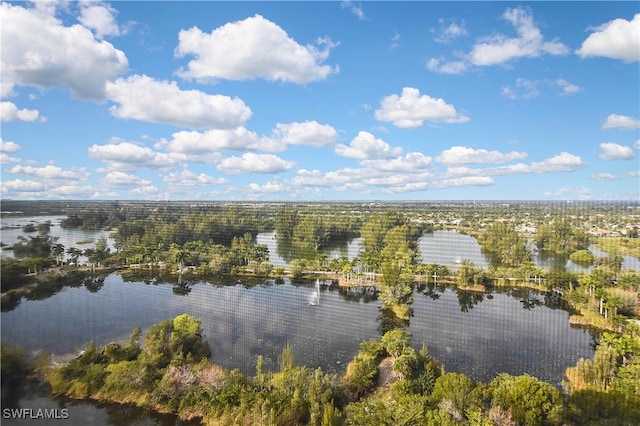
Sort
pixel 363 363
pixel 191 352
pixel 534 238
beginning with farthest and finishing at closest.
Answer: pixel 534 238 < pixel 191 352 < pixel 363 363

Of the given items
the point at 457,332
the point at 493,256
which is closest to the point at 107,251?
the point at 457,332

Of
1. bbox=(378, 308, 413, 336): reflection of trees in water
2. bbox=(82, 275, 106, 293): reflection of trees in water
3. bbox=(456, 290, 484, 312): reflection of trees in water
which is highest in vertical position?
bbox=(82, 275, 106, 293): reflection of trees in water

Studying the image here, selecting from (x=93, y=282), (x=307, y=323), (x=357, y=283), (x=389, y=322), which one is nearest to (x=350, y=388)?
(x=307, y=323)

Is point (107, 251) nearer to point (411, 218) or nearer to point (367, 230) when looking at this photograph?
point (367, 230)

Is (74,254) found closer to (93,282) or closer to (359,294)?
(93,282)

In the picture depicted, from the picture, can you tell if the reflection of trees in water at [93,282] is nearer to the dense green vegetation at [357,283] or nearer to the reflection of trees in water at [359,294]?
the dense green vegetation at [357,283]

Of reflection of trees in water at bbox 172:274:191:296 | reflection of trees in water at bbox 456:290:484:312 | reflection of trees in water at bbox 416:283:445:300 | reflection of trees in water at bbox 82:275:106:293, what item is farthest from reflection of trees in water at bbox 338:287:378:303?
reflection of trees in water at bbox 82:275:106:293

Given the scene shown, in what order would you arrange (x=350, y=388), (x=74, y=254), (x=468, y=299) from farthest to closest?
(x=468, y=299), (x=74, y=254), (x=350, y=388)

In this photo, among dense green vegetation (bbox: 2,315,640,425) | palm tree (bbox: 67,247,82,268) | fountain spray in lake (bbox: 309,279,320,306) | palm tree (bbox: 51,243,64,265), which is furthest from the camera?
fountain spray in lake (bbox: 309,279,320,306)

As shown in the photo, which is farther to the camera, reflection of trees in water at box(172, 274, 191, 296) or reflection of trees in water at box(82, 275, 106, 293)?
reflection of trees in water at box(172, 274, 191, 296)

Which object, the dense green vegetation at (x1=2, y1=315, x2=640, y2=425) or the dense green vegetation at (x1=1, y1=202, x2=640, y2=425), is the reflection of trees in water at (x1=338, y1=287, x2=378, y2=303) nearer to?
the dense green vegetation at (x1=1, y1=202, x2=640, y2=425)

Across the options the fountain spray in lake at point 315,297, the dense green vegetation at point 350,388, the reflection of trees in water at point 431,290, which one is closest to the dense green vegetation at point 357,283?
the dense green vegetation at point 350,388
